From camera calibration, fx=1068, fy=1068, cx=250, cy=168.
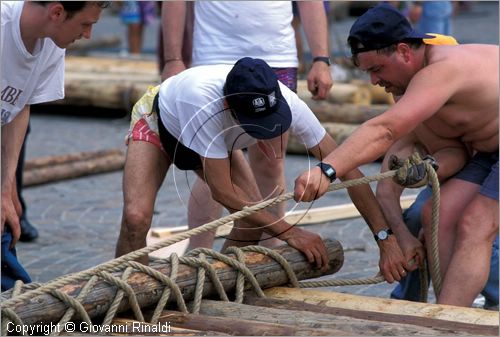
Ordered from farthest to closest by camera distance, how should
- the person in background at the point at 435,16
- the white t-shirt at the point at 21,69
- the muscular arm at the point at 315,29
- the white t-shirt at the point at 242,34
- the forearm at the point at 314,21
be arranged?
the person in background at the point at 435,16, the forearm at the point at 314,21, the muscular arm at the point at 315,29, the white t-shirt at the point at 242,34, the white t-shirt at the point at 21,69

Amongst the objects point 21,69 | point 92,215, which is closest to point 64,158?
point 92,215

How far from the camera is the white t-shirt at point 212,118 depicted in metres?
4.32

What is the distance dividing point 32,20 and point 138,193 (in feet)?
2.95

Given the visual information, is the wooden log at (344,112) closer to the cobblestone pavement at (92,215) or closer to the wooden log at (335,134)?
the wooden log at (335,134)

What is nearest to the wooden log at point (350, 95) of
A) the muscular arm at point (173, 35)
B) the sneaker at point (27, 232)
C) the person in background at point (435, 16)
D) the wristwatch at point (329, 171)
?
the person in background at point (435, 16)

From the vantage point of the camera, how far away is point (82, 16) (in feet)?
13.9

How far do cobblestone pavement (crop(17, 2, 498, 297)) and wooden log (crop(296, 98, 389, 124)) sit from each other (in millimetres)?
626

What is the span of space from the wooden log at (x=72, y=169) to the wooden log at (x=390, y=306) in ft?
13.4

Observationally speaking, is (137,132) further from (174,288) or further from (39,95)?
(174,288)

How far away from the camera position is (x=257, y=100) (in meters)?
4.12

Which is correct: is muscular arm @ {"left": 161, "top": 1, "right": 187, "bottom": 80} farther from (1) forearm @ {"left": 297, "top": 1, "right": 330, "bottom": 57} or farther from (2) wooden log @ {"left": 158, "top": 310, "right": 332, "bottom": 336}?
(2) wooden log @ {"left": 158, "top": 310, "right": 332, "bottom": 336}

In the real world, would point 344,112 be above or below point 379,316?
below

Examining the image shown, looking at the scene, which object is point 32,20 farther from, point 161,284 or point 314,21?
point 314,21

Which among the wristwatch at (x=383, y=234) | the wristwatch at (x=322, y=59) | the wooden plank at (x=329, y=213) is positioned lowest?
the wooden plank at (x=329, y=213)
